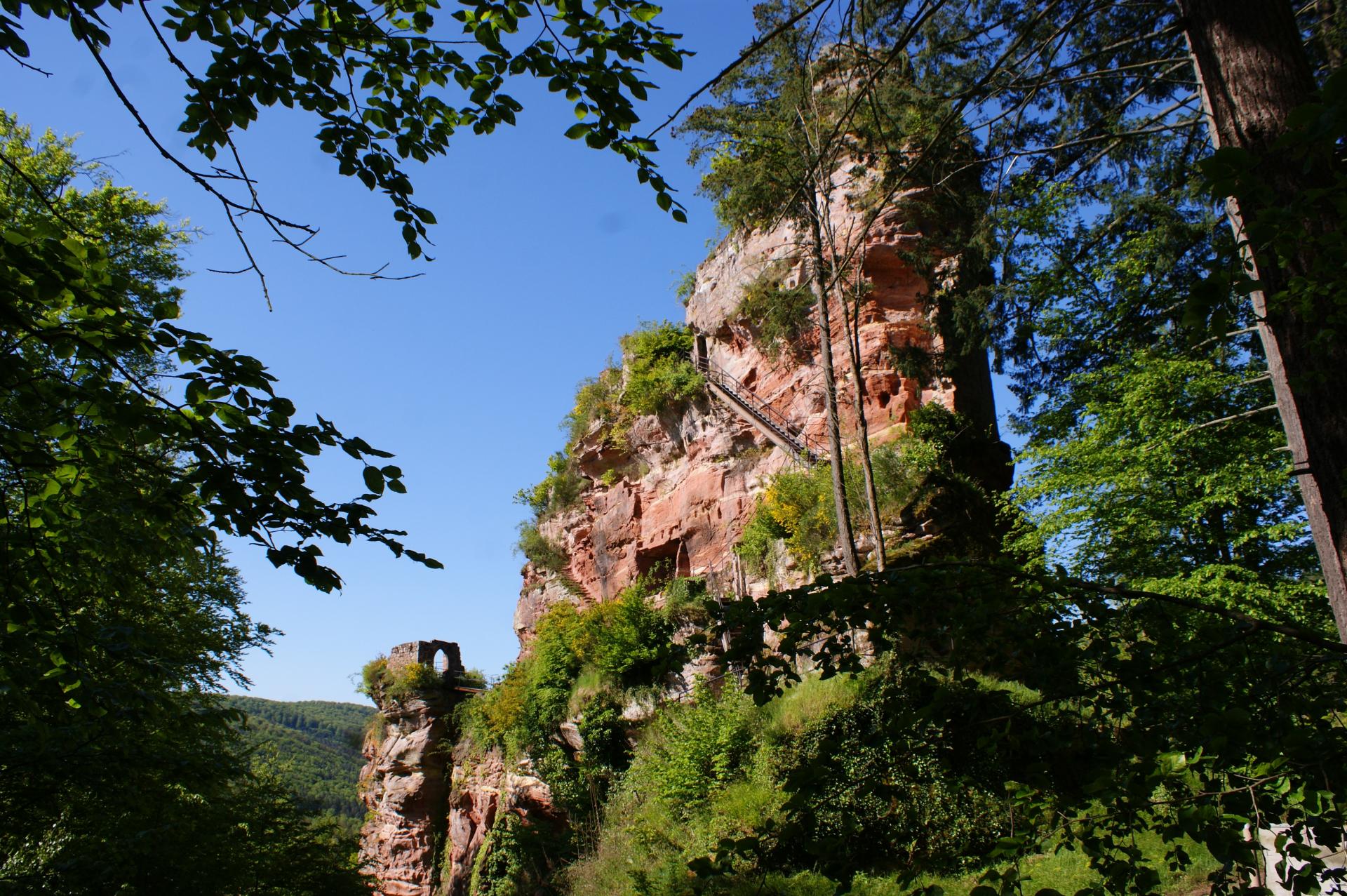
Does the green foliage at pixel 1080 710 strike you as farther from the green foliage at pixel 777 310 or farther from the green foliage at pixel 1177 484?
the green foliage at pixel 777 310

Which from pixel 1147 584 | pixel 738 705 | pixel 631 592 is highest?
pixel 631 592

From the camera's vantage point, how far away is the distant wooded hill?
133 feet

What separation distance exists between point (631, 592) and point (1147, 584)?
1038cm

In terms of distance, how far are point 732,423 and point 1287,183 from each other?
15719mm

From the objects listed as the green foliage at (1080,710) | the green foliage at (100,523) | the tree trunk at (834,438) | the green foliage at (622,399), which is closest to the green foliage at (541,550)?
the green foliage at (622,399)

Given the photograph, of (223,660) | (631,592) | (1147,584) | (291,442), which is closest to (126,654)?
(291,442)

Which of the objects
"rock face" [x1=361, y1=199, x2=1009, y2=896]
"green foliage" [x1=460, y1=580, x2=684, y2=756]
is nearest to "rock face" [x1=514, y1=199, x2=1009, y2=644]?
"rock face" [x1=361, y1=199, x2=1009, y2=896]

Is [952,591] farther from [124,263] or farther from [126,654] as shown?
[124,263]

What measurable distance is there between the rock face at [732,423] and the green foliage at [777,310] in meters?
0.17

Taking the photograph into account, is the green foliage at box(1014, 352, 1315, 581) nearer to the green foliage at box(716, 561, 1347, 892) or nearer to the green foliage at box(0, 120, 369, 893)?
the green foliage at box(716, 561, 1347, 892)

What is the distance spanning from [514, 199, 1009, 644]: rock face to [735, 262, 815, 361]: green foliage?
0.57 ft

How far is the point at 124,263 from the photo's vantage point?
1362 cm

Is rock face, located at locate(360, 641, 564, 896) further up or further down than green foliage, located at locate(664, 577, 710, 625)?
further down

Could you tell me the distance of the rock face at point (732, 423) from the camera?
15.8 meters
